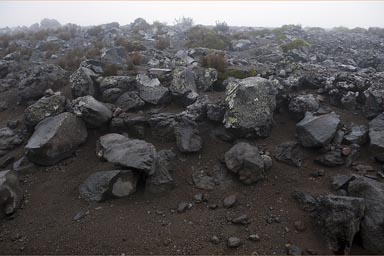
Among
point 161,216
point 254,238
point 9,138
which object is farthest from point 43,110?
point 254,238

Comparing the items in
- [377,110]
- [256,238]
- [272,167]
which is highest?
[377,110]

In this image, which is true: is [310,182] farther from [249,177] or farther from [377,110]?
[377,110]

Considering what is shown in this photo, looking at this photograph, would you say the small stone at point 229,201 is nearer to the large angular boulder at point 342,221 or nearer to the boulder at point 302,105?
the large angular boulder at point 342,221

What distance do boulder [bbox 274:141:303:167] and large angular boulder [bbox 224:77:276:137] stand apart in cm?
71

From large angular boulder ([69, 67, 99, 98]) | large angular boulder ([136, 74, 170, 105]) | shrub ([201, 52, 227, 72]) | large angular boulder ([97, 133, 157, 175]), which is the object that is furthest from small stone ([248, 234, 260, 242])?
shrub ([201, 52, 227, 72])

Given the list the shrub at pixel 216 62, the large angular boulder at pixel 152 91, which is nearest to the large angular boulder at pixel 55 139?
the large angular boulder at pixel 152 91

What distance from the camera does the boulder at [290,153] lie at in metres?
8.37

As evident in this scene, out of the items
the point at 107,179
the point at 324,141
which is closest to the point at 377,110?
the point at 324,141

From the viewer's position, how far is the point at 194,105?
995 centimetres

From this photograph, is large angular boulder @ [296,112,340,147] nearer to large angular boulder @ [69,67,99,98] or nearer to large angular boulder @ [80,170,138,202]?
large angular boulder @ [80,170,138,202]

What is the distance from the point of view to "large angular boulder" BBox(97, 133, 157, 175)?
24.9 ft

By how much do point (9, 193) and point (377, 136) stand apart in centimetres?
977

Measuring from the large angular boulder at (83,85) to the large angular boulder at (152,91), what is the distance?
164 centimetres

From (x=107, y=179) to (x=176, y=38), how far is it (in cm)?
1998
